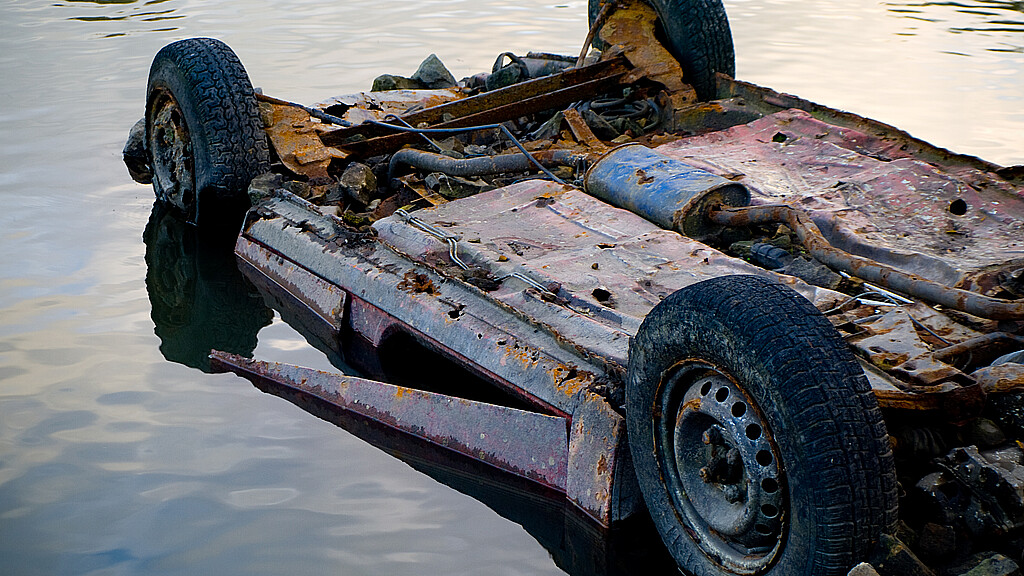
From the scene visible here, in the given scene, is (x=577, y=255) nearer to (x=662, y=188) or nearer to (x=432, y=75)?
(x=662, y=188)

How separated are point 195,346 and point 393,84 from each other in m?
3.74

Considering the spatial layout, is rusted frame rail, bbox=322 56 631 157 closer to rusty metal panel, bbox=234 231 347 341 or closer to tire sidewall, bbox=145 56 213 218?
tire sidewall, bbox=145 56 213 218

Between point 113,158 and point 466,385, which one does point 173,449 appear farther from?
point 113,158

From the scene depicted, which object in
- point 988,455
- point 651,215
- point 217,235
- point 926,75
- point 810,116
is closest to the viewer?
point 988,455

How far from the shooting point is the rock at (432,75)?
8.50 m

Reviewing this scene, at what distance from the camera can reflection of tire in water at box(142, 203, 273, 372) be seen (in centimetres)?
520

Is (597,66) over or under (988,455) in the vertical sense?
over

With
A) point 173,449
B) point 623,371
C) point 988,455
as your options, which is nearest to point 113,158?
point 173,449

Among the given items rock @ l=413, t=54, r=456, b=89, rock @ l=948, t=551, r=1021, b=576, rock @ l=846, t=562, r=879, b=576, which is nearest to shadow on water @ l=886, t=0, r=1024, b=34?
rock @ l=413, t=54, r=456, b=89

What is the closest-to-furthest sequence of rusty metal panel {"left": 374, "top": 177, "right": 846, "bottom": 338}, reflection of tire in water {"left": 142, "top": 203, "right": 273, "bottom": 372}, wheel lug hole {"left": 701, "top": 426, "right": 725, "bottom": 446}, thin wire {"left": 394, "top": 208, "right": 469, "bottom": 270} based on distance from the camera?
wheel lug hole {"left": 701, "top": 426, "right": 725, "bottom": 446} → rusty metal panel {"left": 374, "top": 177, "right": 846, "bottom": 338} → thin wire {"left": 394, "top": 208, "right": 469, "bottom": 270} → reflection of tire in water {"left": 142, "top": 203, "right": 273, "bottom": 372}

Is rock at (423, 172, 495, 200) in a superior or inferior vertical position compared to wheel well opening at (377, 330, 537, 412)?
superior

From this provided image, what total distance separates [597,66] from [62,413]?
4031 millimetres

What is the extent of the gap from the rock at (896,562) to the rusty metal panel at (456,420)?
124 cm

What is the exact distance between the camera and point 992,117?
8367 mm
